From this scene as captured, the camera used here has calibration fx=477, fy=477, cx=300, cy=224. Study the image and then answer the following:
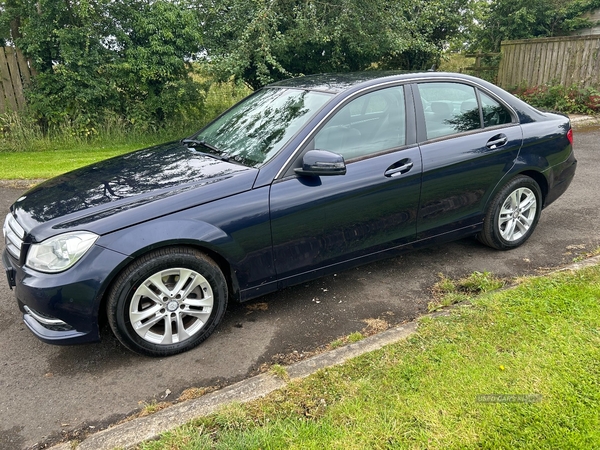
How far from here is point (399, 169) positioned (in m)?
3.61

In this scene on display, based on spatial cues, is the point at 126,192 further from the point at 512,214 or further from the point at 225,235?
the point at 512,214

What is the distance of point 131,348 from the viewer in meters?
3.00

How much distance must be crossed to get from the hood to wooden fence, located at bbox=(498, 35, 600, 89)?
Result: 37.5ft

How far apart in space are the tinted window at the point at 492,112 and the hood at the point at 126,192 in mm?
2261

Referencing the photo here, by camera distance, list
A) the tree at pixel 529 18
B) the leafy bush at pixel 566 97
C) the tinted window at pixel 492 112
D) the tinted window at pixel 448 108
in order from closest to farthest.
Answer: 1. the tinted window at pixel 448 108
2. the tinted window at pixel 492 112
3. the leafy bush at pixel 566 97
4. the tree at pixel 529 18

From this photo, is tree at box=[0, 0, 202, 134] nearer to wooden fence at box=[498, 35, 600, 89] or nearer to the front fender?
the front fender

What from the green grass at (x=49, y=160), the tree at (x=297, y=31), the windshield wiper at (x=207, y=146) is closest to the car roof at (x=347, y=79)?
the windshield wiper at (x=207, y=146)

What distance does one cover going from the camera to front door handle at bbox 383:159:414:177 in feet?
11.7

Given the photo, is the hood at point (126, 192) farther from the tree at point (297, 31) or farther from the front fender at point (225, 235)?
the tree at point (297, 31)

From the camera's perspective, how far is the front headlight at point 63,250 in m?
2.74

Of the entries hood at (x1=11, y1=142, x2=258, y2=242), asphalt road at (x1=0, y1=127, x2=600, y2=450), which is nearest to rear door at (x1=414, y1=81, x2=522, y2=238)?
asphalt road at (x1=0, y1=127, x2=600, y2=450)

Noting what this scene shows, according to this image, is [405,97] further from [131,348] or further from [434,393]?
[131,348]

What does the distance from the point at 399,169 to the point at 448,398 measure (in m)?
1.73

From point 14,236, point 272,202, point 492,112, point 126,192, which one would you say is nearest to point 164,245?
point 126,192
